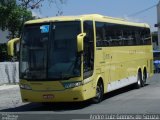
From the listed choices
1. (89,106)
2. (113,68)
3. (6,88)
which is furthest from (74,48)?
(6,88)

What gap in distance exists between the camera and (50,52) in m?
18.1

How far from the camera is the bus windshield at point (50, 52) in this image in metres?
17.8

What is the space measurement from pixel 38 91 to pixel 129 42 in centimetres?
817

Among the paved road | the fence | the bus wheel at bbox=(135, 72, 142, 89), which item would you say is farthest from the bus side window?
the fence

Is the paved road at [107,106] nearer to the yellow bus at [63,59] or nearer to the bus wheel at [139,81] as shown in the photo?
the yellow bus at [63,59]

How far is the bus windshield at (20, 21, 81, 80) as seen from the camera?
17.8m

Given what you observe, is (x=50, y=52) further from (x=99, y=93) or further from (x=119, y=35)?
(x=119, y=35)

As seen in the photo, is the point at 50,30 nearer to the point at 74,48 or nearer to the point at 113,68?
the point at 74,48

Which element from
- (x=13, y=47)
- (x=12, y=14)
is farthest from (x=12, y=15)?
(x=13, y=47)

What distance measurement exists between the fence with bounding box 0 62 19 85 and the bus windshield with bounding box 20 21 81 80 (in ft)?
45.7

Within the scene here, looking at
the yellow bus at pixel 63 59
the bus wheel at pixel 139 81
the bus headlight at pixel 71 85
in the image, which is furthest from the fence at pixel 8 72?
the bus headlight at pixel 71 85

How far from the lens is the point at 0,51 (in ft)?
128

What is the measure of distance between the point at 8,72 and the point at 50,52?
15166mm

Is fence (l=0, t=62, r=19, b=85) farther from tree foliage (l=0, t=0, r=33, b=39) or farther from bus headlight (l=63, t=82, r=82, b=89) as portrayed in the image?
bus headlight (l=63, t=82, r=82, b=89)
